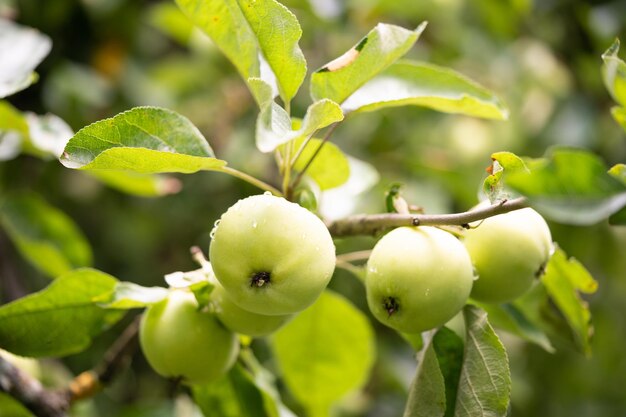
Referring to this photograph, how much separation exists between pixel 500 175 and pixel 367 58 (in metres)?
0.19

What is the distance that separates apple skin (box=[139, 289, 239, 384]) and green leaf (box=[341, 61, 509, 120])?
0.98 ft

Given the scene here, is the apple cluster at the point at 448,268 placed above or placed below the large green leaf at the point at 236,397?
above

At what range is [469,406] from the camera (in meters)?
0.75

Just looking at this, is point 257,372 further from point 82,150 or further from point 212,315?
point 82,150

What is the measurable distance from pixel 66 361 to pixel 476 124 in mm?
1329

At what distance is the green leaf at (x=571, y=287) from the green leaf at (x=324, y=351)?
0.31m

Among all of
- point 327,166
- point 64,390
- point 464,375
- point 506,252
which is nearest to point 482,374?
point 464,375

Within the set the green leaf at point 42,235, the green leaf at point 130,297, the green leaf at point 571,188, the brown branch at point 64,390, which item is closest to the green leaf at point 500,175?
the green leaf at point 571,188

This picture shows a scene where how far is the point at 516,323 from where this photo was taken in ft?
2.97

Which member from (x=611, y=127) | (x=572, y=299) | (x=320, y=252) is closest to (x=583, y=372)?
(x=611, y=127)

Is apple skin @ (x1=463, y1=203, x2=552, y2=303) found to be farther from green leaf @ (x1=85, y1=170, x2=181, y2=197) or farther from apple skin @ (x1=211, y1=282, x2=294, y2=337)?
green leaf @ (x1=85, y1=170, x2=181, y2=197)

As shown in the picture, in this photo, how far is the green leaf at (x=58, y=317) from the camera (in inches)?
33.4

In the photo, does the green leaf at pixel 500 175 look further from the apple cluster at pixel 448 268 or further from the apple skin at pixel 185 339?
the apple skin at pixel 185 339

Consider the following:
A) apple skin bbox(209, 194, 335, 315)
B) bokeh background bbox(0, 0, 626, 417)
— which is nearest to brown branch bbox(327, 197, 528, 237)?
apple skin bbox(209, 194, 335, 315)
